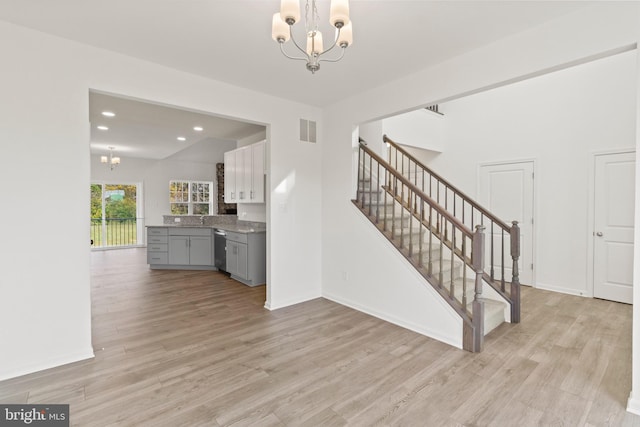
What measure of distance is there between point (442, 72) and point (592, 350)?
299 cm

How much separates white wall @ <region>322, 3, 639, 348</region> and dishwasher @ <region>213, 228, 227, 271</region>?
2.34 metres

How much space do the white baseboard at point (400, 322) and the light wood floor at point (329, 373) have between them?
0.09m

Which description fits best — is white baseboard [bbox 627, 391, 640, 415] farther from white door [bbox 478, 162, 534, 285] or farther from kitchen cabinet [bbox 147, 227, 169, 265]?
kitchen cabinet [bbox 147, 227, 169, 265]

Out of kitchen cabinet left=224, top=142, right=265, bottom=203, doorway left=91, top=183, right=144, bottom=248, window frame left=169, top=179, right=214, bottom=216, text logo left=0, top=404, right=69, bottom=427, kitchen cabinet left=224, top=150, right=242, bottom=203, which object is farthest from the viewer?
window frame left=169, top=179, right=214, bottom=216

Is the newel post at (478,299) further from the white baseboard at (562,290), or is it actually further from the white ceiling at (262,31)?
the white baseboard at (562,290)

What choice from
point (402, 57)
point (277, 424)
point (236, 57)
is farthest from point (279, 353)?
point (402, 57)

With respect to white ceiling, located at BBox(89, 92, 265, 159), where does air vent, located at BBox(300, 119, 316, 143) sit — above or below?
below

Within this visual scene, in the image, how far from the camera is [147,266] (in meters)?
6.76

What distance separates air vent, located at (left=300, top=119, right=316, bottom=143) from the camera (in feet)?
14.2

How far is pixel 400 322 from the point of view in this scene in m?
3.49

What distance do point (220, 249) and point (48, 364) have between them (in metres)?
3.65

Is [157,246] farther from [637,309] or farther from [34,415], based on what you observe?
[637,309]

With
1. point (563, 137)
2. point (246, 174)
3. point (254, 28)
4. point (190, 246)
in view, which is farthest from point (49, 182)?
point (563, 137)

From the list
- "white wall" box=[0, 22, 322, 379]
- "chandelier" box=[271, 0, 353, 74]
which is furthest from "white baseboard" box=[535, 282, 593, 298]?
"white wall" box=[0, 22, 322, 379]
